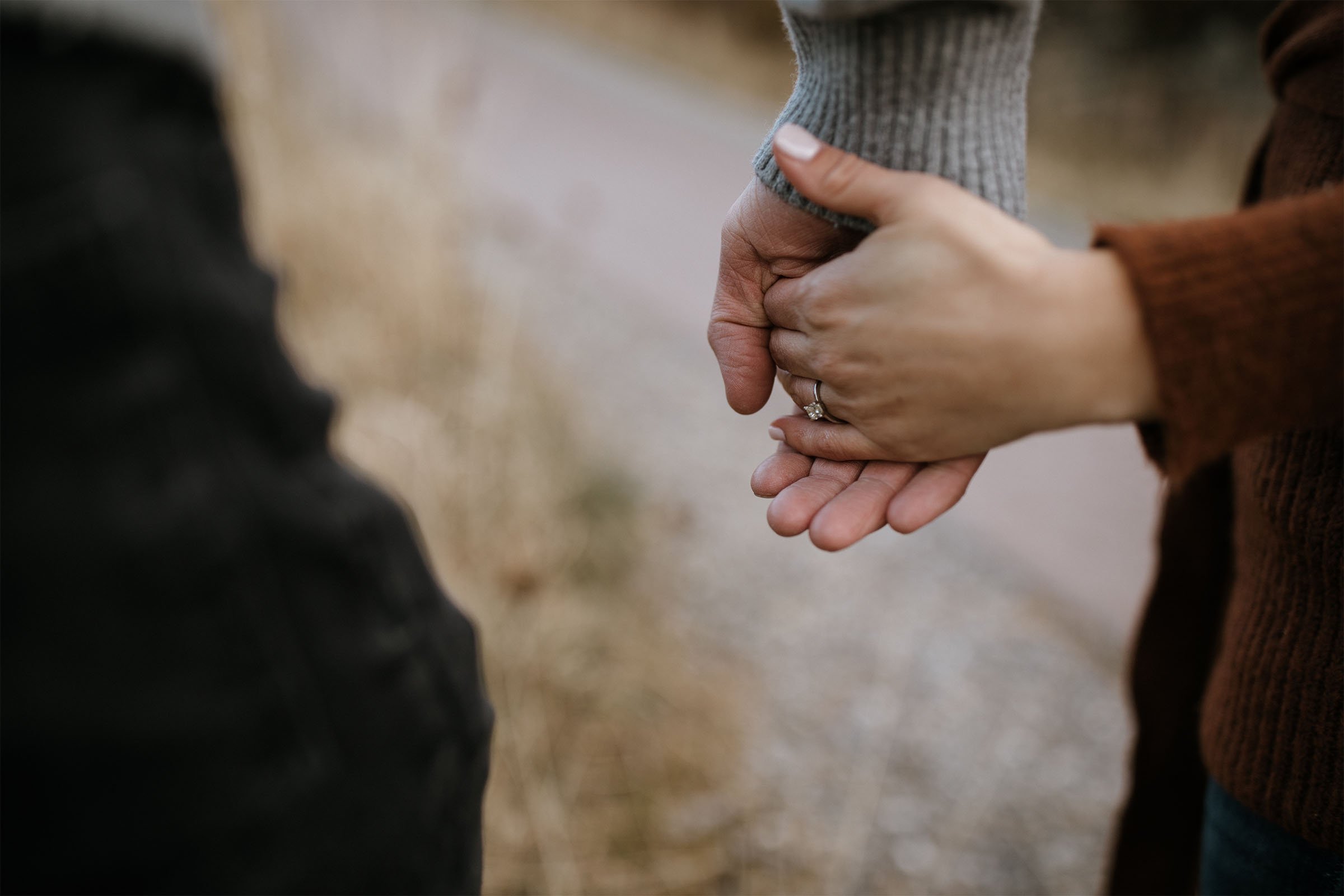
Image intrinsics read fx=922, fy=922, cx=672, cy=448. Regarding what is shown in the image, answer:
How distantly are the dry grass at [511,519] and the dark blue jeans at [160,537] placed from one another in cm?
158

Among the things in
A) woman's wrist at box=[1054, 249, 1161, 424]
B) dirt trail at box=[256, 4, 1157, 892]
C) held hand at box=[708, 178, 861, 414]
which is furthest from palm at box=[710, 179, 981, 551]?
dirt trail at box=[256, 4, 1157, 892]

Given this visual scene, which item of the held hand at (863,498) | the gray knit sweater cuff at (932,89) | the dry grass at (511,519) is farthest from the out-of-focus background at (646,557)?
the held hand at (863,498)

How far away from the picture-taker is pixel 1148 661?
5.42 feet

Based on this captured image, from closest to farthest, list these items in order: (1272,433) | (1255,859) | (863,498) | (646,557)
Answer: (1272,433) → (863,498) → (1255,859) → (646,557)

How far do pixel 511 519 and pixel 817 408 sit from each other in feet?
6.14

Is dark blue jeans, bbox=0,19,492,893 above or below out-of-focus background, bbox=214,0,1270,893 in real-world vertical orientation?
above

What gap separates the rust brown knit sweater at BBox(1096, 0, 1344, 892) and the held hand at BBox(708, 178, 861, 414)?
381 mm

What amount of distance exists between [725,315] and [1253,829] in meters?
0.98

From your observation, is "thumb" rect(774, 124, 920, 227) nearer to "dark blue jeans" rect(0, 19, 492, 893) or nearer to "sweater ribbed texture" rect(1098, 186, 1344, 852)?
"sweater ribbed texture" rect(1098, 186, 1344, 852)

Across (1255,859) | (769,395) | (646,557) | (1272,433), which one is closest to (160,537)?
(769,395)

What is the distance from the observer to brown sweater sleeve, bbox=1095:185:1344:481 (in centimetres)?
79

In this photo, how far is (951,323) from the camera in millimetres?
885

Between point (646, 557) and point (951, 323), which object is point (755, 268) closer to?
point (951, 323)

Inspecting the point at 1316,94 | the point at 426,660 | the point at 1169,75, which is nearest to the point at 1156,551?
the point at 1316,94
